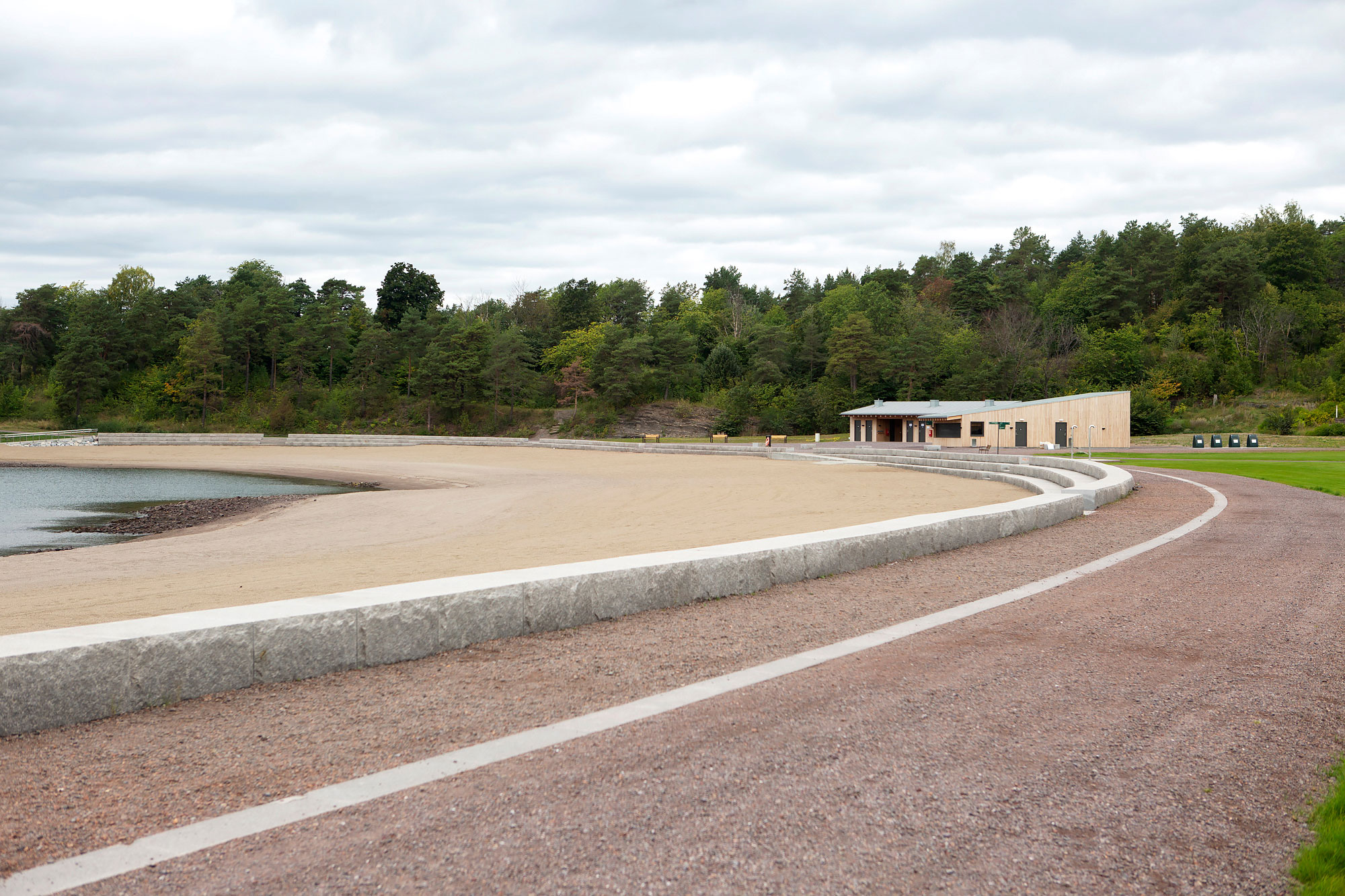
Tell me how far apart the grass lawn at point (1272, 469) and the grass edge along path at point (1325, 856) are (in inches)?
751

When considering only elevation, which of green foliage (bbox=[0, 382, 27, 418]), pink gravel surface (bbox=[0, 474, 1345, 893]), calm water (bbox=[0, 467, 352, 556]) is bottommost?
calm water (bbox=[0, 467, 352, 556])

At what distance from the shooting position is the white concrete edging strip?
4285mm

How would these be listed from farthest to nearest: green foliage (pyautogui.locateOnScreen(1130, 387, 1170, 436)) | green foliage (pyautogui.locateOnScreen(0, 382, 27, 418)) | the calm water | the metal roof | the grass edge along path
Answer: green foliage (pyautogui.locateOnScreen(0, 382, 27, 418)) → green foliage (pyautogui.locateOnScreen(1130, 387, 1170, 436)) → the metal roof → the calm water → the grass edge along path

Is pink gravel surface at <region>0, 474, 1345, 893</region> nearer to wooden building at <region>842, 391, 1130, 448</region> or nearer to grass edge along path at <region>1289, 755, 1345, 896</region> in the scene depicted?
grass edge along path at <region>1289, 755, 1345, 896</region>

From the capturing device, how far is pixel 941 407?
206ft

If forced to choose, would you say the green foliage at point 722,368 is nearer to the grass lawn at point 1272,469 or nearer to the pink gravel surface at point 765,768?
the grass lawn at point 1272,469

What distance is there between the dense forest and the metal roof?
8.81 meters

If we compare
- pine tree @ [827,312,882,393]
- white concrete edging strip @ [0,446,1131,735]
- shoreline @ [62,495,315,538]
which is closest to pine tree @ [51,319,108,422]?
shoreline @ [62,495,315,538]

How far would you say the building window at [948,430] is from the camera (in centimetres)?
5856

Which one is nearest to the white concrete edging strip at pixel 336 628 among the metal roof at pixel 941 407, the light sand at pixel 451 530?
the light sand at pixel 451 530

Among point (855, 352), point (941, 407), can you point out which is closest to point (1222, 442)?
point (941, 407)

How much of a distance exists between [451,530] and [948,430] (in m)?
48.2

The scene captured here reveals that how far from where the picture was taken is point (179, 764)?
12.5 feet

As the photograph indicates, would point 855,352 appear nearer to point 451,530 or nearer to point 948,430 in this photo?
point 948,430
